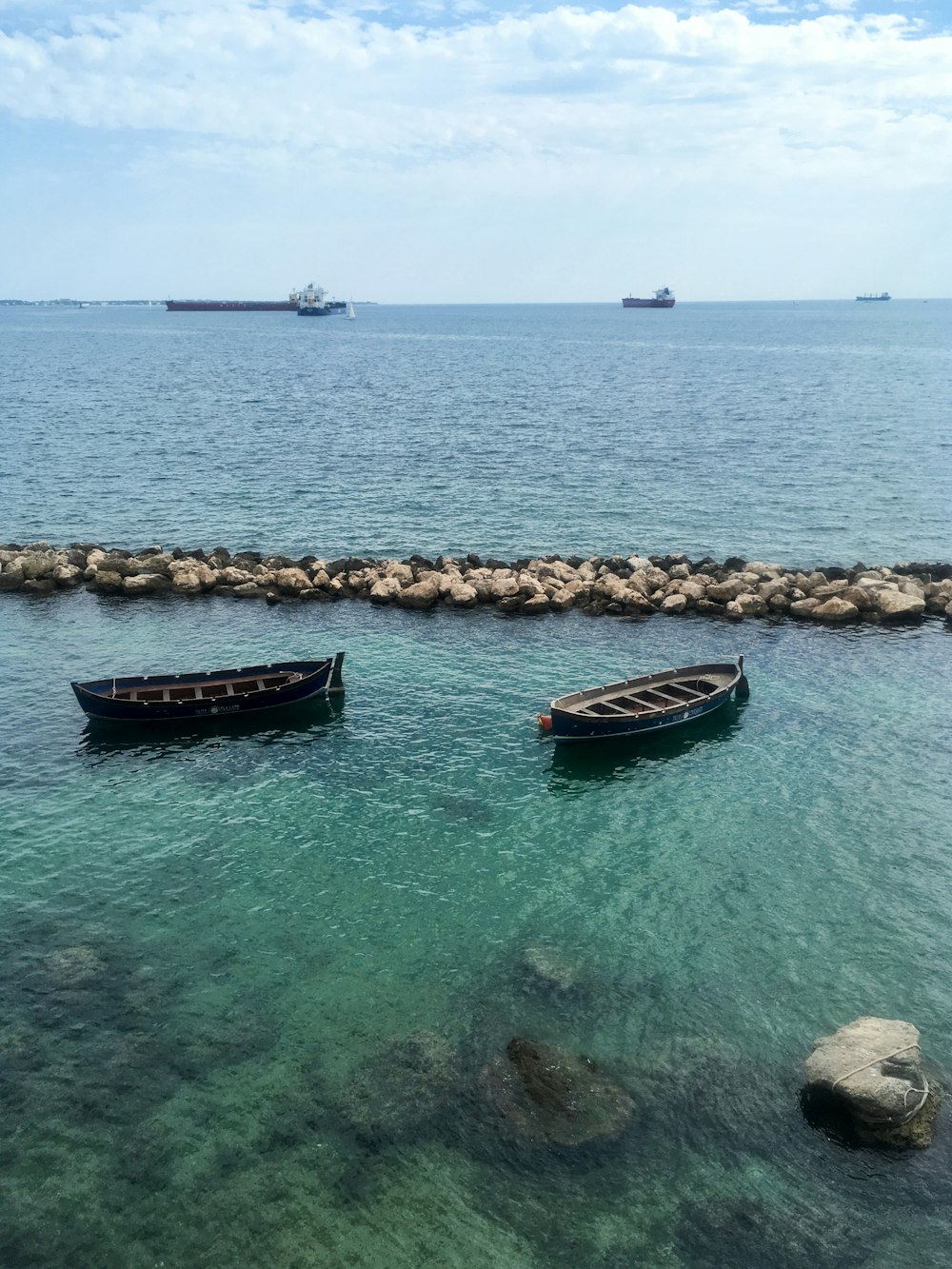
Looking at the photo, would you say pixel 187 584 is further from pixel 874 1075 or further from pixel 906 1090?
pixel 906 1090

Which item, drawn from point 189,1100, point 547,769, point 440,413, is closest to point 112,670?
point 547,769

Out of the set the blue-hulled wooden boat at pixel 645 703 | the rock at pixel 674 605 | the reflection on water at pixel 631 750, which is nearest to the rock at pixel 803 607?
the rock at pixel 674 605

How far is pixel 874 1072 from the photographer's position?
20422mm

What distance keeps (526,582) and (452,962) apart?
99.4ft

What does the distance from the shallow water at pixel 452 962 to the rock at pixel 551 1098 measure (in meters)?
0.37

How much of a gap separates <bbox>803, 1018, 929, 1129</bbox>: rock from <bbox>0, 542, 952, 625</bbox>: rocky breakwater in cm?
3125

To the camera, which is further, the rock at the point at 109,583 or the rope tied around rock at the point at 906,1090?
the rock at the point at 109,583

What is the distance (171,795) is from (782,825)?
2170 cm

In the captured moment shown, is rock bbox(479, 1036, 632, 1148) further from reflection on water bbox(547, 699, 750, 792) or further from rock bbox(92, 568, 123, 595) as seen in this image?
rock bbox(92, 568, 123, 595)

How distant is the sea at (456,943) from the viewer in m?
18.6

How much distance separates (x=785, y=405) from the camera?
429 feet

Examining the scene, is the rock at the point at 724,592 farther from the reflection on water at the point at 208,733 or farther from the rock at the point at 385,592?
the reflection on water at the point at 208,733

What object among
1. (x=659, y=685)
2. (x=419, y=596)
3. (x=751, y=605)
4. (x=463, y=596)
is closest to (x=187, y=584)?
(x=419, y=596)

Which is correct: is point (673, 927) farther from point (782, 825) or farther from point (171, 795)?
point (171, 795)
